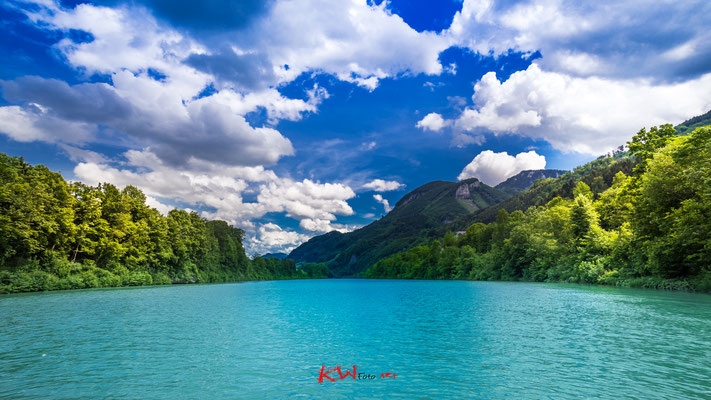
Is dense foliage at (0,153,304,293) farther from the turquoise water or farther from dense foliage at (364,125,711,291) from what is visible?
dense foliage at (364,125,711,291)

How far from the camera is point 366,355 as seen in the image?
1686 cm

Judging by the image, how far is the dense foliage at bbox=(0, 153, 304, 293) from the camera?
4931cm

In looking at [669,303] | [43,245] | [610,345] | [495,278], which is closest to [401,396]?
[610,345]

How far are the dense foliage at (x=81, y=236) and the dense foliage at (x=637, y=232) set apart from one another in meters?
78.9

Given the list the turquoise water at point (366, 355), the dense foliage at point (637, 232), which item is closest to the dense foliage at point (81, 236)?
the turquoise water at point (366, 355)

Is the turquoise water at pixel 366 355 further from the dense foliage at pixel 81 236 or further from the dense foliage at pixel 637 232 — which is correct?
the dense foliage at pixel 81 236

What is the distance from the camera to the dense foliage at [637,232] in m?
37.4

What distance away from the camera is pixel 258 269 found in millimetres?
193625

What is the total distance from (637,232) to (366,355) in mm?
50567

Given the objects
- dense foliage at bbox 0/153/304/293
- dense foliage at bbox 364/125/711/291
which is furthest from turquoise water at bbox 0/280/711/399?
dense foliage at bbox 0/153/304/293

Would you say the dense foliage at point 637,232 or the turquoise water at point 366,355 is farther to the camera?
the dense foliage at point 637,232

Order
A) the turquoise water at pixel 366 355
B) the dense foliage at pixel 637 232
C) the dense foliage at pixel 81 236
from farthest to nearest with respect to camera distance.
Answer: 1. the dense foliage at pixel 81 236
2. the dense foliage at pixel 637 232
3. the turquoise water at pixel 366 355

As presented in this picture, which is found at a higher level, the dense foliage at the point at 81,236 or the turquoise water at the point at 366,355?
the dense foliage at the point at 81,236

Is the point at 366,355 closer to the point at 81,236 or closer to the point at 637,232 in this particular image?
the point at 637,232
